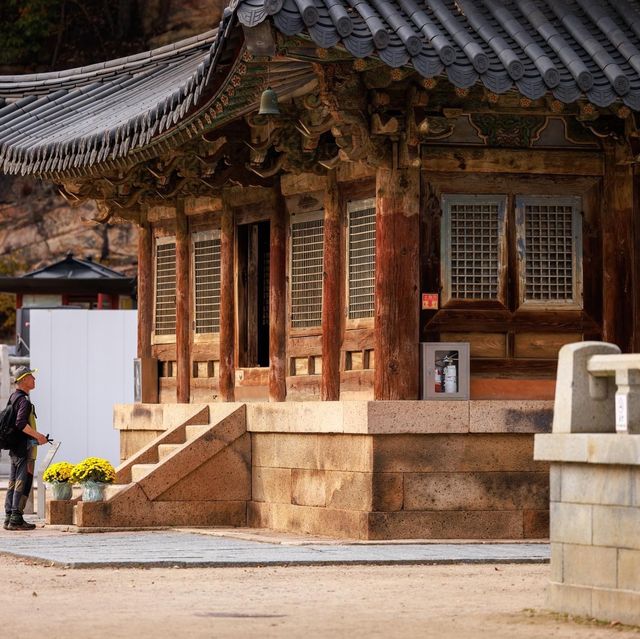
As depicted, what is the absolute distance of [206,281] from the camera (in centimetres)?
2162

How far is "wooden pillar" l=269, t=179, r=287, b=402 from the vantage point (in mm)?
19406

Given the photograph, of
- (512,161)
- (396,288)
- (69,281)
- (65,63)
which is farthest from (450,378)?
(65,63)

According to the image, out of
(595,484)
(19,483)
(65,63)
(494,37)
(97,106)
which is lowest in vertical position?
(19,483)

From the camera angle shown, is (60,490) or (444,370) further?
(60,490)

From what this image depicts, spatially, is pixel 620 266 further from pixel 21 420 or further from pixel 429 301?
pixel 21 420

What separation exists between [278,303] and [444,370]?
322 centimetres

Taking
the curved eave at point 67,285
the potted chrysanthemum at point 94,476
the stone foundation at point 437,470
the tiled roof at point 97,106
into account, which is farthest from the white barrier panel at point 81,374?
the stone foundation at point 437,470

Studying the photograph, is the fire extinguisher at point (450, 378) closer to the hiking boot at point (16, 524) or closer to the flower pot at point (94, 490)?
the flower pot at point (94, 490)

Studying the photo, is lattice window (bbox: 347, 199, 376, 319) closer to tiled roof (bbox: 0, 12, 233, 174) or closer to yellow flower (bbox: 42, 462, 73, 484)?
tiled roof (bbox: 0, 12, 233, 174)

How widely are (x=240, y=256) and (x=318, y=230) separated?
7.72 ft

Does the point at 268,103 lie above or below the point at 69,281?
above

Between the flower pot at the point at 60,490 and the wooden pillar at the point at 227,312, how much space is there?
103 inches

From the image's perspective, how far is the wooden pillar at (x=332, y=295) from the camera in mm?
18078

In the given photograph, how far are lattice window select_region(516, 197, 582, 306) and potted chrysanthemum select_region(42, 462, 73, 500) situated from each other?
5.60 meters
